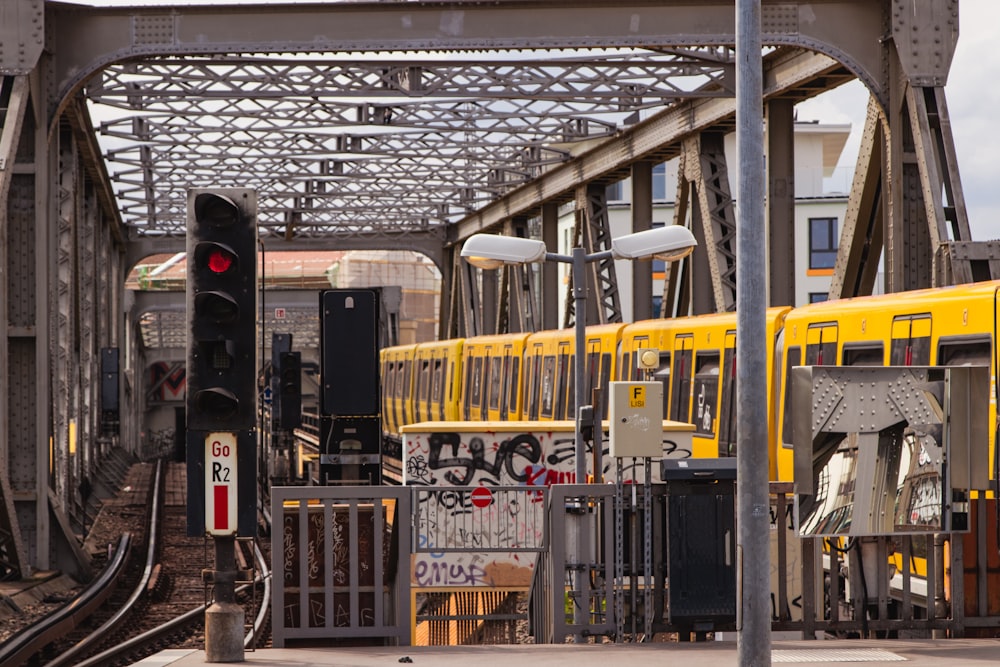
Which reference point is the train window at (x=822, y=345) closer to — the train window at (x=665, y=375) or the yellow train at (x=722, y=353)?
the yellow train at (x=722, y=353)

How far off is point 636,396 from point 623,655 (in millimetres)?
2056

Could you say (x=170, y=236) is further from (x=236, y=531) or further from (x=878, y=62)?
(x=236, y=531)

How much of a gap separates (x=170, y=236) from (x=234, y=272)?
42537mm

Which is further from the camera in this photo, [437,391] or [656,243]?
[437,391]

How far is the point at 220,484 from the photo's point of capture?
9.77 m

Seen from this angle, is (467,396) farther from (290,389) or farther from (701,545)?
(701,545)

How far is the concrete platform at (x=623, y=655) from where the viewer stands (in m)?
9.12

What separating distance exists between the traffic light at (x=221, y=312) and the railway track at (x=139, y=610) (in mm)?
1258

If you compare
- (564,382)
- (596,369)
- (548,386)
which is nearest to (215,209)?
(596,369)

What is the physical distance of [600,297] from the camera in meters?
31.1

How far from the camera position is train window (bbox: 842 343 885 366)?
43.0 feet

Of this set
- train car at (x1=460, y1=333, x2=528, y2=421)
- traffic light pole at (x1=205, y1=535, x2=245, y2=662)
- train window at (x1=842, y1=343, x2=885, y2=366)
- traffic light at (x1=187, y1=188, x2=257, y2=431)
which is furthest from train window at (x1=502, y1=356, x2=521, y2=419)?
traffic light pole at (x1=205, y1=535, x2=245, y2=662)

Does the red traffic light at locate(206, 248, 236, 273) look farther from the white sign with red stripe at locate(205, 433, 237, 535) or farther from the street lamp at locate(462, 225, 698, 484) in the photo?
the street lamp at locate(462, 225, 698, 484)

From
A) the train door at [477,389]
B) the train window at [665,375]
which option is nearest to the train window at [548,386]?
the train door at [477,389]
